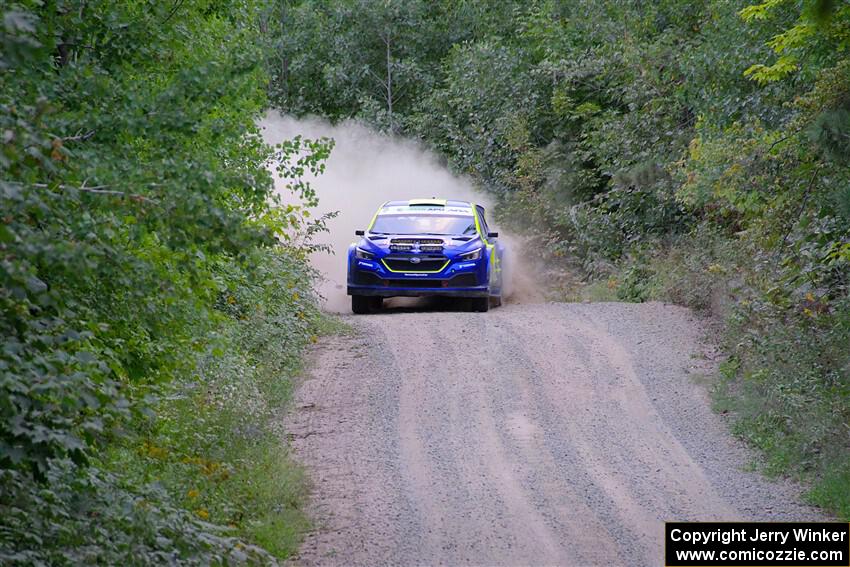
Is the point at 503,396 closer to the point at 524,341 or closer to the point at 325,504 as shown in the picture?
the point at 524,341

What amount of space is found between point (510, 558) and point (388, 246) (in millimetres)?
10504

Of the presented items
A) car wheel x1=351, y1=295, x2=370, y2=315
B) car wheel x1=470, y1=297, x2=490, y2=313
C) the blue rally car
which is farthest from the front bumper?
car wheel x1=351, y1=295, x2=370, y2=315

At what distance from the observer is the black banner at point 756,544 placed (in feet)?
26.4

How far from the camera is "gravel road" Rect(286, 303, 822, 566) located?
8.67 m

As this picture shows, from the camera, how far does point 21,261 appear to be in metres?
4.71

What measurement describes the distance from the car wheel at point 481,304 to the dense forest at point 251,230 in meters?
2.79

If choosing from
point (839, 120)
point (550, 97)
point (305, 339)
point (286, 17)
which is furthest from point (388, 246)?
point (286, 17)

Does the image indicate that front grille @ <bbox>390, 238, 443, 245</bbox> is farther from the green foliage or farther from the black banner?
the black banner

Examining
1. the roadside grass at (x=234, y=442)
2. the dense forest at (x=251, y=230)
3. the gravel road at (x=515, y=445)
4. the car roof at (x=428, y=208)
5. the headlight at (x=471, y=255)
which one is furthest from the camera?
the car roof at (x=428, y=208)

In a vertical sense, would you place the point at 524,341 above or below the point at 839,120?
below

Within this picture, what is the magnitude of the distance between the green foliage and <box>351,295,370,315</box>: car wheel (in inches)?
357

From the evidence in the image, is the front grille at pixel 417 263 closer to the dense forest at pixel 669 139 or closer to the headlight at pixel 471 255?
the headlight at pixel 471 255

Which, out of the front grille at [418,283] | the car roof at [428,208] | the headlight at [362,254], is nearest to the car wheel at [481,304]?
the front grille at [418,283]

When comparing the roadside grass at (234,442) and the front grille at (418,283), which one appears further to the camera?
the front grille at (418,283)
